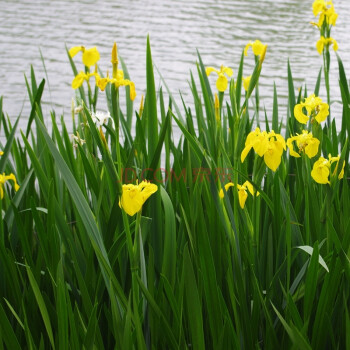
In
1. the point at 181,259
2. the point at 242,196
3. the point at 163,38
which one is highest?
the point at 242,196

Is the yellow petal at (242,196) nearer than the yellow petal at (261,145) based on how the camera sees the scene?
No

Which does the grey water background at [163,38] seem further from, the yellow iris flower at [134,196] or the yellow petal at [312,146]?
the yellow iris flower at [134,196]

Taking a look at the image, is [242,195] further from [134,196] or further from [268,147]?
[134,196]

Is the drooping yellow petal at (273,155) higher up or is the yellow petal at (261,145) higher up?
the yellow petal at (261,145)

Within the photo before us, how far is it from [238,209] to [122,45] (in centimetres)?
457

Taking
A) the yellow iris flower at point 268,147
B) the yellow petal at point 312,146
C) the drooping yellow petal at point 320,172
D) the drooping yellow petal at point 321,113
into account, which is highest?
the drooping yellow petal at point 321,113

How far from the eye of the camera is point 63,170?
1002 mm

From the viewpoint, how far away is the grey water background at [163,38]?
14.7 ft

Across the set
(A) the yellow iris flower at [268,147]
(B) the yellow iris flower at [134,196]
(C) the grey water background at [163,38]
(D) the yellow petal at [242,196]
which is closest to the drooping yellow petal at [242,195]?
(D) the yellow petal at [242,196]

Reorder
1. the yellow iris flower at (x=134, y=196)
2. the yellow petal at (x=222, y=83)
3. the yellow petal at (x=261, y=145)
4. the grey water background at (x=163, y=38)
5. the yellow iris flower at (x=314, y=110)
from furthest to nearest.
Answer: the grey water background at (x=163, y=38), the yellow petal at (x=222, y=83), the yellow iris flower at (x=314, y=110), the yellow petal at (x=261, y=145), the yellow iris flower at (x=134, y=196)

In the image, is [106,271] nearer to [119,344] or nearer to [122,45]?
[119,344]

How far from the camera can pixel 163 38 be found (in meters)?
5.89

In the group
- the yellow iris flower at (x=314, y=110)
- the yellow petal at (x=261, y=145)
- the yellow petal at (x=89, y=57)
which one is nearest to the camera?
the yellow petal at (x=261, y=145)

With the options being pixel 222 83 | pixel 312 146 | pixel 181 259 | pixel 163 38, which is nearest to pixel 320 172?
pixel 312 146
